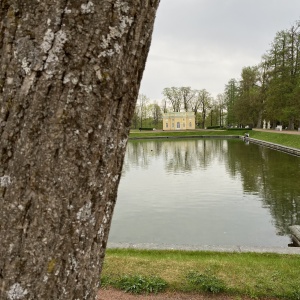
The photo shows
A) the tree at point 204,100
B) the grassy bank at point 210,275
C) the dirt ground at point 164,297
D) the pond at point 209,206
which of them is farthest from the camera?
the tree at point 204,100

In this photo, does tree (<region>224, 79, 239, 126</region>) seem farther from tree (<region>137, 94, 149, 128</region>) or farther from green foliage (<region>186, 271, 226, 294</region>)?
green foliage (<region>186, 271, 226, 294</region>)

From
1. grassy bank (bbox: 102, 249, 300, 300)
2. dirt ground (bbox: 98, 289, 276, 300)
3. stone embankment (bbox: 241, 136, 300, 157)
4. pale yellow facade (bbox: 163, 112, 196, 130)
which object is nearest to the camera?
dirt ground (bbox: 98, 289, 276, 300)

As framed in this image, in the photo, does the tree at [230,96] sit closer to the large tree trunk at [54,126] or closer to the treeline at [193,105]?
the treeline at [193,105]


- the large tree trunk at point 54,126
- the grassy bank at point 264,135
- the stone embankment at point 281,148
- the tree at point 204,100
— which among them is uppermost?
the tree at point 204,100

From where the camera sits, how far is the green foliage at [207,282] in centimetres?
474

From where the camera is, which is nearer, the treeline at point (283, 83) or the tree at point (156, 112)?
the treeline at point (283, 83)

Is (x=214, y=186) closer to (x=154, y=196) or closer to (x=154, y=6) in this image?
(x=154, y=196)

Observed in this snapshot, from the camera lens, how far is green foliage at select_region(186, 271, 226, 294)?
474 centimetres

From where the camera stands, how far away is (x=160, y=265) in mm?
5512

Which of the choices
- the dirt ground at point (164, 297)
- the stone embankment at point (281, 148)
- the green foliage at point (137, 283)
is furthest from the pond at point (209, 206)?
the stone embankment at point (281, 148)

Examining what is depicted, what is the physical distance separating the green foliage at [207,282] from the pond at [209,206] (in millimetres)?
4016

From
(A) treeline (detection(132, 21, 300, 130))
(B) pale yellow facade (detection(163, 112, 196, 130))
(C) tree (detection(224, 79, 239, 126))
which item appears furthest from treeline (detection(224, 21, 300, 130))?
(B) pale yellow facade (detection(163, 112, 196, 130))

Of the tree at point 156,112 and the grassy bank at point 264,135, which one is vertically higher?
the tree at point 156,112

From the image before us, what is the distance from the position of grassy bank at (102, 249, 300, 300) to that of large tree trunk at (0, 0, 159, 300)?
4.07 m
